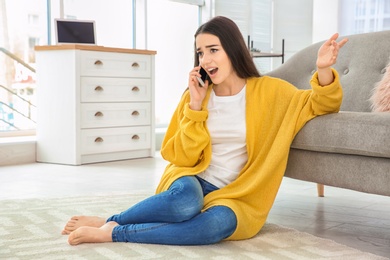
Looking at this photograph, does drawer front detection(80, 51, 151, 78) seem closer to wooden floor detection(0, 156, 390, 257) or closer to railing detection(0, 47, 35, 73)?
wooden floor detection(0, 156, 390, 257)

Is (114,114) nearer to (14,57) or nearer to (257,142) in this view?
(14,57)

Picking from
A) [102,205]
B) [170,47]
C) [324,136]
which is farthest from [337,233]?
[170,47]

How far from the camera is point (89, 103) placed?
13.0 feet

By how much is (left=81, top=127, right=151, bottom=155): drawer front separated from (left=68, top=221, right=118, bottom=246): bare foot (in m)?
2.13

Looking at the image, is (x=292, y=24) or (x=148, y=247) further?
(x=292, y=24)

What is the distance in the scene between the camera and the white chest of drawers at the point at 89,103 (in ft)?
12.8

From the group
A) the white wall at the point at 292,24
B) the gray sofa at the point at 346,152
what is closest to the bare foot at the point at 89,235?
the gray sofa at the point at 346,152

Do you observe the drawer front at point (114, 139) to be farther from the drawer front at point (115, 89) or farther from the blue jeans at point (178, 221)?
the blue jeans at point (178, 221)

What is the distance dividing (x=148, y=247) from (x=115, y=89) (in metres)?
2.45

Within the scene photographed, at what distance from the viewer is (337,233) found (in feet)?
7.00

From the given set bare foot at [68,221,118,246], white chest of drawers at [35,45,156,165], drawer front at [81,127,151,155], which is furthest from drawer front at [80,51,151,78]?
bare foot at [68,221,118,246]

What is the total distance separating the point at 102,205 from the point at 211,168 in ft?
2.45

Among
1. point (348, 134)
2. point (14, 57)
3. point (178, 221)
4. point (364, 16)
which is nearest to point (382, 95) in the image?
point (348, 134)

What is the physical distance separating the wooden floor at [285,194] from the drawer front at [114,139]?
0.44 ft
